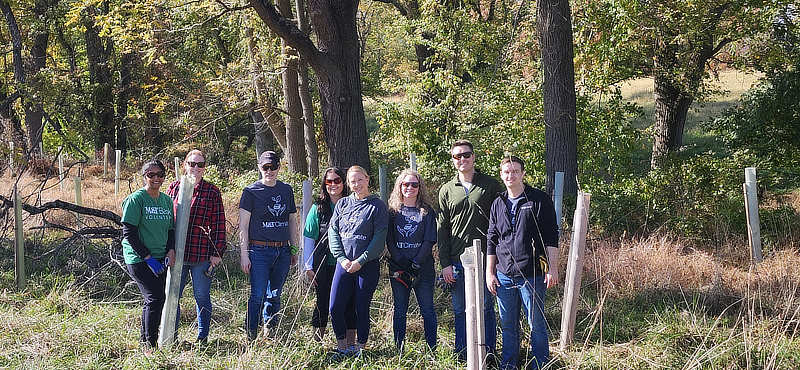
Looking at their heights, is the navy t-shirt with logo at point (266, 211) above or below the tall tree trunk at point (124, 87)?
below

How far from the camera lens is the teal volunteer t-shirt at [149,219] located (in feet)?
17.5

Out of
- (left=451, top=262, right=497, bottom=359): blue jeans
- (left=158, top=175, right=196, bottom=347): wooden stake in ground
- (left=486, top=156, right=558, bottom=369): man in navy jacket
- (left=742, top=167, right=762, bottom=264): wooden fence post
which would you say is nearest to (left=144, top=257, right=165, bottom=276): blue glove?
(left=158, top=175, right=196, bottom=347): wooden stake in ground

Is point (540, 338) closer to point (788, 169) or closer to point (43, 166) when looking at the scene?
point (788, 169)

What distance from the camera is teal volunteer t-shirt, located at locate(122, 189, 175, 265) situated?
5.32 m

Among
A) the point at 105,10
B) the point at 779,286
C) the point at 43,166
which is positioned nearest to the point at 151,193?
the point at 779,286

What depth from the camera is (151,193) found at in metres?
5.45

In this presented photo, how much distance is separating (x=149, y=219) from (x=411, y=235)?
6.67ft

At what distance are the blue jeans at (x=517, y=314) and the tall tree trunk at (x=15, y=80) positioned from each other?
30.7ft

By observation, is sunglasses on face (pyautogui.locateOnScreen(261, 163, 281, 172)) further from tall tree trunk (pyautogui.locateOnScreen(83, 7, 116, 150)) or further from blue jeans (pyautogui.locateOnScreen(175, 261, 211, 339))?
tall tree trunk (pyautogui.locateOnScreen(83, 7, 116, 150))

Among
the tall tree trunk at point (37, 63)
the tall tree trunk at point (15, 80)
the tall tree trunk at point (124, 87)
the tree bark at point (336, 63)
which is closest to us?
the tree bark at point (336, 63)

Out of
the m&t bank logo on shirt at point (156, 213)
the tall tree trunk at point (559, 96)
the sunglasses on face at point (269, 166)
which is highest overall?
the tall tree trunk at point (559, 96)

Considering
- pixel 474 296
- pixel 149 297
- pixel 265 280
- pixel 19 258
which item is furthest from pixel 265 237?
pixel 19 258

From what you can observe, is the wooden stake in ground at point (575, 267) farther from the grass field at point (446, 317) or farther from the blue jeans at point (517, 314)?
the blue jeans at point (517, 314)

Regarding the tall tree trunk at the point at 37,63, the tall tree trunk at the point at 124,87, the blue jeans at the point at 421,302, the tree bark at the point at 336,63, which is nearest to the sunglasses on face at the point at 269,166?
the blue jeans at the point at 421,302
